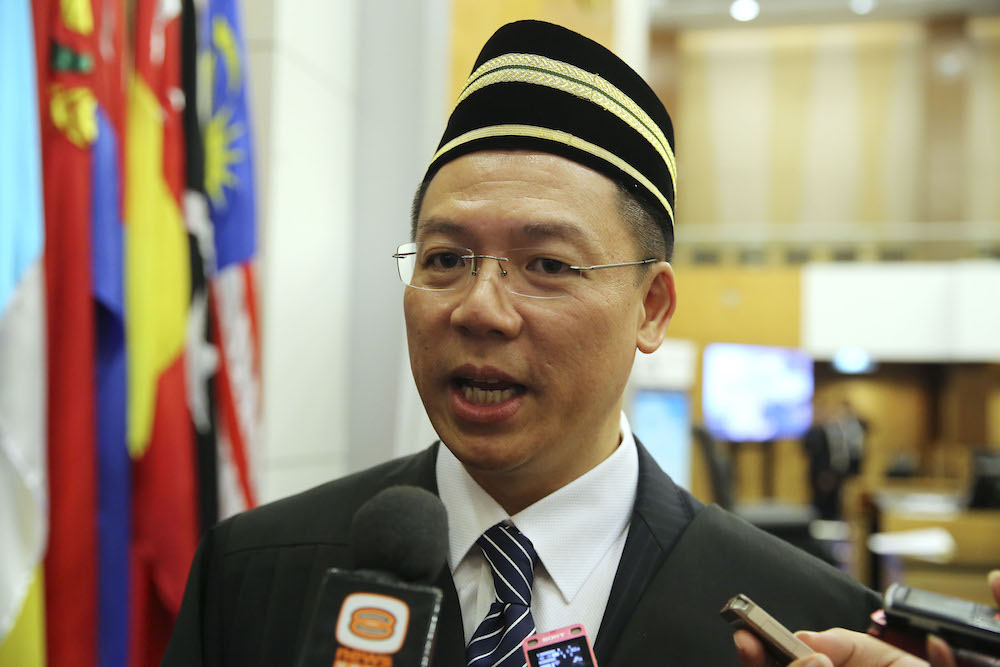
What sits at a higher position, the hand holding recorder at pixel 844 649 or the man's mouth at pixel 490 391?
the man's mouth at pixel 490 391

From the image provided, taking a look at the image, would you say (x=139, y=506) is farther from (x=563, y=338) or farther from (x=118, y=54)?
(x=563, y=338)

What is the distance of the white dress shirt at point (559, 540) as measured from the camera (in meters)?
1.27

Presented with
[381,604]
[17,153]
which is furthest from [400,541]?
[17,153]

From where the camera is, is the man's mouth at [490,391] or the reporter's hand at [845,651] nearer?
the reporter's hand at [845,651]

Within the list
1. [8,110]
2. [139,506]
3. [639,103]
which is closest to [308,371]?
[139,506]

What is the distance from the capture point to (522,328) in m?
1.25

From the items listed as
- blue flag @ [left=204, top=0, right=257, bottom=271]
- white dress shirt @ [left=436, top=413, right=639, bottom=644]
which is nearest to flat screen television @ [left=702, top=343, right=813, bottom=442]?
blue flag @ [left=204, top=0, right=257, bottom=271]

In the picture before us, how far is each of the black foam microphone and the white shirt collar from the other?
0.38 meters

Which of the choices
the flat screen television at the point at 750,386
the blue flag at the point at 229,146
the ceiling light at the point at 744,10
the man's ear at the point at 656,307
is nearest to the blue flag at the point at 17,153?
the blue flag at the point at 229,146

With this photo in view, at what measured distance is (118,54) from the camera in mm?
2279

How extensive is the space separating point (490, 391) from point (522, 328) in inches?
3.7

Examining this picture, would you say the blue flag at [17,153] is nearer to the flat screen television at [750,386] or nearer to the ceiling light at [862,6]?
the flat screen television at [750,386]

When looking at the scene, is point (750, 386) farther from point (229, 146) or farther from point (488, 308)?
point (488, 308)

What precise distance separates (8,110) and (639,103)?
134cm
